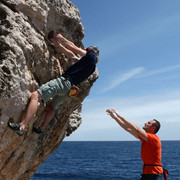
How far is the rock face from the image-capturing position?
5.36 meters

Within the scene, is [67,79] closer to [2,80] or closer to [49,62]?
[49,62]

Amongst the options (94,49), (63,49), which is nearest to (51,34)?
(63,49)

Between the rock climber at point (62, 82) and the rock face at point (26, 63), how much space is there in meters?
0.23

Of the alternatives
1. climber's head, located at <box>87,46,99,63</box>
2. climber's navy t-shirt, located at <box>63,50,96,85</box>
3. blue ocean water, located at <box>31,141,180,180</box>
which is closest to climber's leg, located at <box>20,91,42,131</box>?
climber's navy t-shirt, located at <box>63,50,96,85</box>

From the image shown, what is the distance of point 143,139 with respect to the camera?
6.29m

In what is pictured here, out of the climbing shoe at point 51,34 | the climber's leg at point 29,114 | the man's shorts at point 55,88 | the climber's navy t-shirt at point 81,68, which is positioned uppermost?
the climbing shoe at point 51,34

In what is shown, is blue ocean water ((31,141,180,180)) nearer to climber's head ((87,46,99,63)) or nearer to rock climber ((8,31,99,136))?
rock climber ((8,31,99,136))

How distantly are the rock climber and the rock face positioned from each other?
0.23 meters

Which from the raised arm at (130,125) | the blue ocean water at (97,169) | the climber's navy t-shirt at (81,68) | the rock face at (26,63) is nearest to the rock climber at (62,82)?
the climber's navy t-shirt at (81,68)

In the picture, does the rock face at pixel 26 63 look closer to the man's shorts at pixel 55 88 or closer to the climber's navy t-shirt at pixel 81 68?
the man's shorts at pixel 55 88

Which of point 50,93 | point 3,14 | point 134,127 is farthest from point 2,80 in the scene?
point 134,127

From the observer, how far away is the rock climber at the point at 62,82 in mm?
5739

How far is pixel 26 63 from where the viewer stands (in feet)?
19.4

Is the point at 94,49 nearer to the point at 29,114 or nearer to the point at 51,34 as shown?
the point at 51,34
